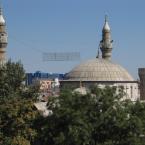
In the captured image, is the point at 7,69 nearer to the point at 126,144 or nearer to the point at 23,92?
the point at 23,92

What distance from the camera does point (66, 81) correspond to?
160 feet

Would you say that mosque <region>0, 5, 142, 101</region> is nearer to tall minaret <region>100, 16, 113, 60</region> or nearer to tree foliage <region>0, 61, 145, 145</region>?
tall minaret <region>100, 16, 113, 60</region>

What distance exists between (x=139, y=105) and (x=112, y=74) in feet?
69.7

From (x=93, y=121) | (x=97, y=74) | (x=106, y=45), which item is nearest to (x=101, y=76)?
(x=97, y=74)

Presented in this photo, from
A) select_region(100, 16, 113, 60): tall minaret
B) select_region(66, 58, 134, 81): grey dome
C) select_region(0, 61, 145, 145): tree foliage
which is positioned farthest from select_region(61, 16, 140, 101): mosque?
select_region(0, 61, 145, 145): tree foliage

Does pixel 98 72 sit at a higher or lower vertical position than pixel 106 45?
lower

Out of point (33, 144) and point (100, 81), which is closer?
point (33, 144)

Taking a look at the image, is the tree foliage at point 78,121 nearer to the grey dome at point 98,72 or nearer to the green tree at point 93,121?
the green tree at point 93,121

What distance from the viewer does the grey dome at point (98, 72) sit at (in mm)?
48188

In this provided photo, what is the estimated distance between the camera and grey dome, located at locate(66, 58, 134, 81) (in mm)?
48188

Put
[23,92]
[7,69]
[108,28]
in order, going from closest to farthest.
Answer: [23,92] → [7,69] → [108,28]

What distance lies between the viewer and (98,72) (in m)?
48.5

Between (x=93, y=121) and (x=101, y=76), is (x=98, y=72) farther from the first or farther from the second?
(x=93, y=121)

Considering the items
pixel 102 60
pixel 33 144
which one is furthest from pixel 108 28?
pixel 33 144
